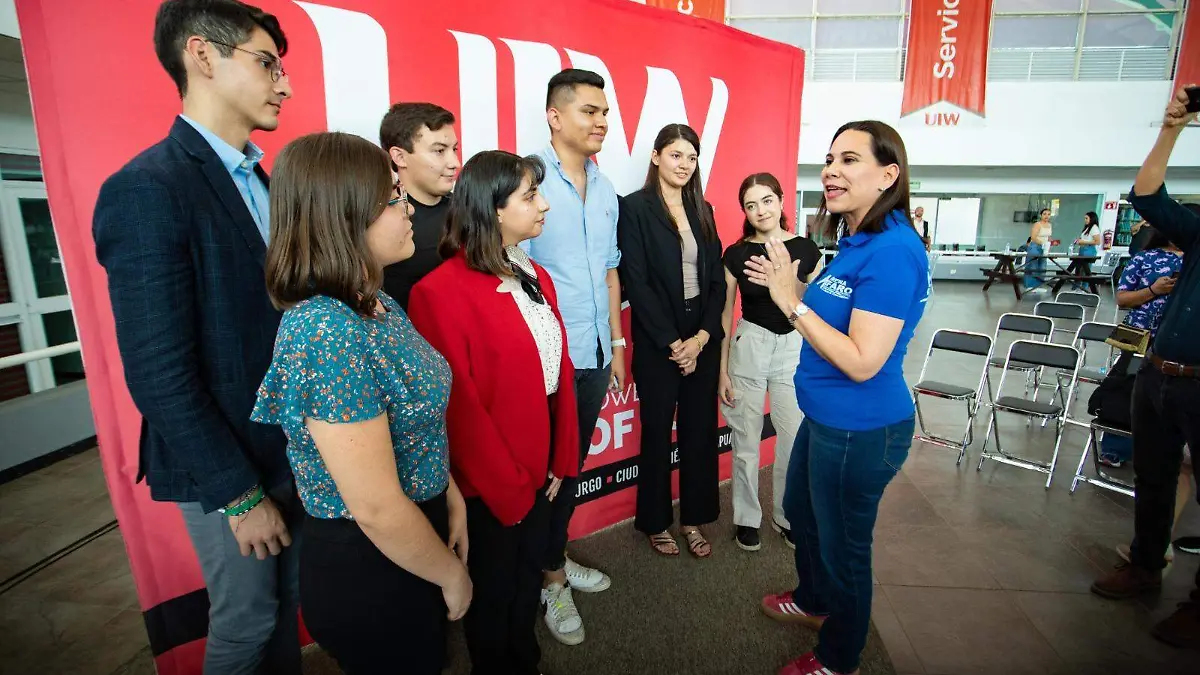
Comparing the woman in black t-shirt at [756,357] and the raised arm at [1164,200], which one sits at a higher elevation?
the raised arm at [1164,200]

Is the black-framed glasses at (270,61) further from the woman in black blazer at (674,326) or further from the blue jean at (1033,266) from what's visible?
the blue jean at (1033,266)

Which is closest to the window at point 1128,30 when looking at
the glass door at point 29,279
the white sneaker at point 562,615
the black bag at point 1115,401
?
the black bag at point 1115,401

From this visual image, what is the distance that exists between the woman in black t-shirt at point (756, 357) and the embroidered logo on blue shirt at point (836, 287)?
0.88 m

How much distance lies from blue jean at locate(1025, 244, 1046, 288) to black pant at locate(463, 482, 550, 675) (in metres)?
13.4

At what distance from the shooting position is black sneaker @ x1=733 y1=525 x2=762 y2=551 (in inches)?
105

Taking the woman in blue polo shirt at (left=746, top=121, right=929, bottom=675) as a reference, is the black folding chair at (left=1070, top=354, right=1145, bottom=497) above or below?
below

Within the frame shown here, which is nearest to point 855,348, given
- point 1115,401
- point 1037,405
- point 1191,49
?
point 1115,401

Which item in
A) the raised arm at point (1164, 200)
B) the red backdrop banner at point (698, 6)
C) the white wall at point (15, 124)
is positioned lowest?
the raised arm at point (1164, 200)

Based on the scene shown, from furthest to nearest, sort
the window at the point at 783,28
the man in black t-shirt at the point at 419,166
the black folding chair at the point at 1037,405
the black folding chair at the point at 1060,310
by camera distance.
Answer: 1. the window at the point at 783,28
2. the black folding chair at the point at 1060,310
3. the black folding chair at the point at 1037,405
4. the man in black t-shirt at the point at 419,166

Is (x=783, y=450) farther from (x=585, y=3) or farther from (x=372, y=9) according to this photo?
(x=372, y=9)

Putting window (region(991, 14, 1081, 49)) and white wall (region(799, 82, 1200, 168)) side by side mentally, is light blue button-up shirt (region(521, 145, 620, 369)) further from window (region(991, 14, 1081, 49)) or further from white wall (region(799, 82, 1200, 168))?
window (region(991, 14, 1081, 49))

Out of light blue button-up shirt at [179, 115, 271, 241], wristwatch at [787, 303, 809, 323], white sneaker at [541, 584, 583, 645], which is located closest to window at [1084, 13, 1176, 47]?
wristwatch at [787, 303, 809, 323]

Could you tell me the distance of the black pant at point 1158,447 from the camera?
211 centimetres

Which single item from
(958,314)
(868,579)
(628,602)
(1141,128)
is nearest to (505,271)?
(868,579)
